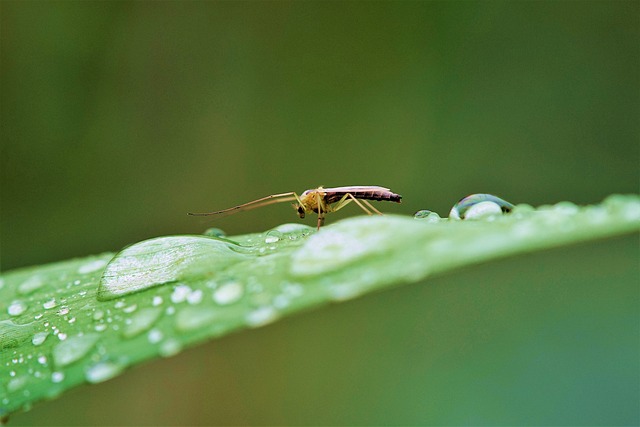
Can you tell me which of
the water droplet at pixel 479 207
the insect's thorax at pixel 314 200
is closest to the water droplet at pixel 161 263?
the water droplet at pixel 479 207

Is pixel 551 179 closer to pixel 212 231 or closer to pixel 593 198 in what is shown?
pixel 593 198

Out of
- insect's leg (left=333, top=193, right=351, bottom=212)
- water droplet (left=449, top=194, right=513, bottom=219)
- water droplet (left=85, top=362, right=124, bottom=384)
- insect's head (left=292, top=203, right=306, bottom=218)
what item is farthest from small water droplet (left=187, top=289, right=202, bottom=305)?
insect's head (left=292, top=203, right=306, bottom=218)

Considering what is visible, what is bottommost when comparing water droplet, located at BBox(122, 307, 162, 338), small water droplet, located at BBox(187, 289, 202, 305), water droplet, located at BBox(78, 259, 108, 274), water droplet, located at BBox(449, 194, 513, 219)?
water droplet, located at BBox(78, 259, 108, 274)

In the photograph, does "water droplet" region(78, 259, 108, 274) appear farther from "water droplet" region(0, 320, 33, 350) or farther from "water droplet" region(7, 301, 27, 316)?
"water droplet" region(0, 320, 33, 350)

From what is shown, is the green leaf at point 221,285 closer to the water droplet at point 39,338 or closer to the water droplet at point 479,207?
the water droplet at point 39,338

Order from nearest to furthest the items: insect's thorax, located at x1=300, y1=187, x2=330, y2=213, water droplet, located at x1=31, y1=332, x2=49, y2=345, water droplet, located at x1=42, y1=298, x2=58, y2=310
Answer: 1. water droplet, located at x1=31, y1=332, x2=49, y2=345
2. water droplet, located at x1=42, y1=298, x2=58, y2=310
3. insect's thorax, located at x1=300, y1=187, x2=330, y2=213

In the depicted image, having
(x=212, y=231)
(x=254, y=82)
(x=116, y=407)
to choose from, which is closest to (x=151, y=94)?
(x=254, y=82)

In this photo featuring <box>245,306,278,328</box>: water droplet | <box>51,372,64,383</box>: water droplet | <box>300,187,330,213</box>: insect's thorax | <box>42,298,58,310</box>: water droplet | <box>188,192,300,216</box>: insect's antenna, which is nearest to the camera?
<box>245,306,278,328</box>: water droplet
